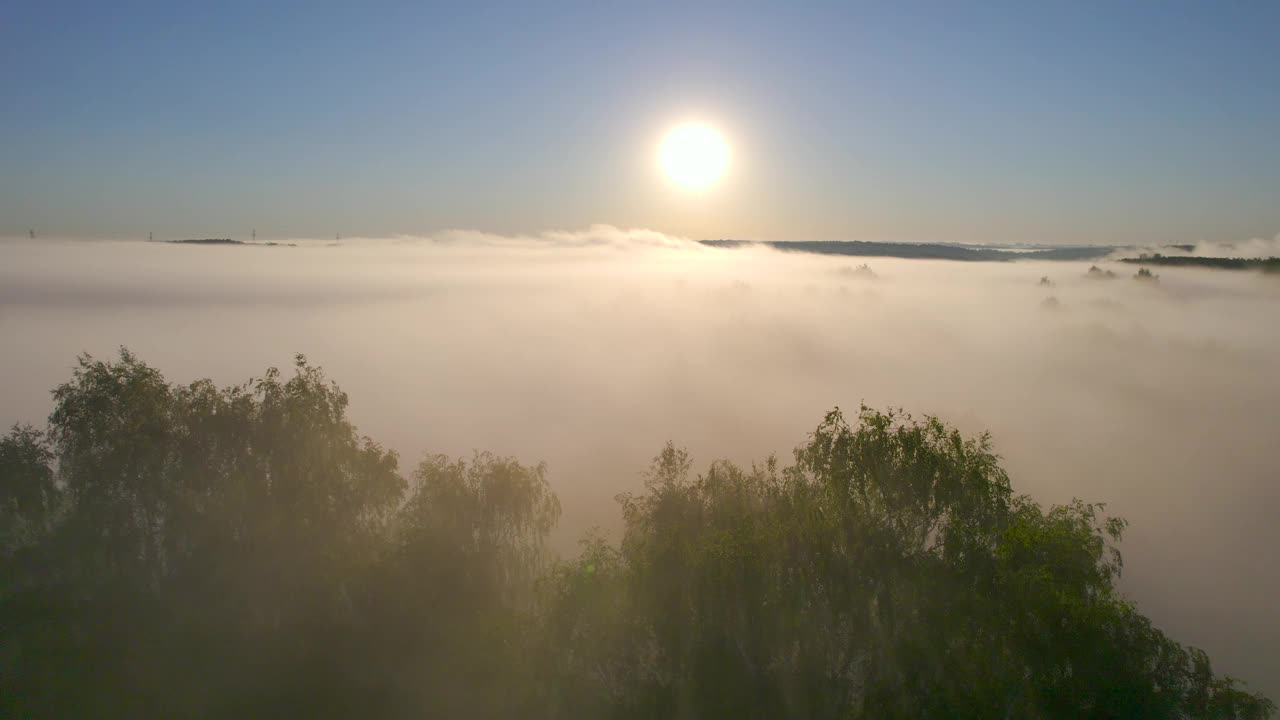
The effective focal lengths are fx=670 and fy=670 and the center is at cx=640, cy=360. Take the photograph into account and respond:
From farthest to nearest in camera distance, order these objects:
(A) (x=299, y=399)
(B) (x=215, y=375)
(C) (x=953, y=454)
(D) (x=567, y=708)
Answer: (B) (x=215, y=375)
(A) (x=299, y=399)
(D) (x=567, y=708)
(C) (x=953, y=454)

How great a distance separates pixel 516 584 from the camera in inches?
1363

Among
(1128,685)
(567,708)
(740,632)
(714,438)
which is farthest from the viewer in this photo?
(714,438)

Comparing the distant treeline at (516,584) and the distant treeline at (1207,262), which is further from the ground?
the distant treeline at (1207,262)

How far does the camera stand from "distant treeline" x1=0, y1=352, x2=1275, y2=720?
21469 mm

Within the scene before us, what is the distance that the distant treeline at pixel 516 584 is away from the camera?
21469 millimetres

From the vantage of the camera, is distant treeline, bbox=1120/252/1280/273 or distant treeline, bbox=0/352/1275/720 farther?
distant treeline, bbox=1120/252/1280/273

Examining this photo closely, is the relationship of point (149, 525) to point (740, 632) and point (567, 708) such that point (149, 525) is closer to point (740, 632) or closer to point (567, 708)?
point (567, 708)

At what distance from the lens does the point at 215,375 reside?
176 meters

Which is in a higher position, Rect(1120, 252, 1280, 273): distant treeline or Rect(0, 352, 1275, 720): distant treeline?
Rect(1120, 252, 1280, 273): distant treeline

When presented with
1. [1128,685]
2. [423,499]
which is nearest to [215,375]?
[423,499]

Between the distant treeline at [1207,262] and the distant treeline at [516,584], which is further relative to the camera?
the distant treeline at [1207,262]

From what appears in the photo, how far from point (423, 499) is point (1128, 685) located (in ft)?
96.6

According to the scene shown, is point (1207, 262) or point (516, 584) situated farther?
point (1207, 262)

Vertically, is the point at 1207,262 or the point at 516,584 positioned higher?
the point at 1207,262
